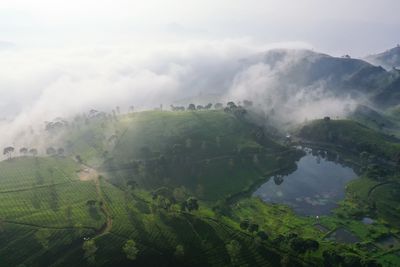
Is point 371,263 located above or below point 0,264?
below

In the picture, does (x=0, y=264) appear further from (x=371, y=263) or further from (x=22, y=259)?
(x=371, y=263)

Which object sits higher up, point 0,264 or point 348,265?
point 0,264

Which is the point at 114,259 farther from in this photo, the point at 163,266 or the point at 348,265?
the point at 348,265

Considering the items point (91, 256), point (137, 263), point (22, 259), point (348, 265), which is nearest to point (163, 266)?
point (137, 263)

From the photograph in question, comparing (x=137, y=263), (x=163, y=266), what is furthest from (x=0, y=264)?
(x=163, y=266)

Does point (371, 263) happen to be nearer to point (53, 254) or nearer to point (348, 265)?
point (348, 265)

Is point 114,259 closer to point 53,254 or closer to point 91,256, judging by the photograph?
point 91,256

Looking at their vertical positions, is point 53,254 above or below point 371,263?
above

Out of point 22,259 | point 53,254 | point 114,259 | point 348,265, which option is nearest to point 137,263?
point 114,259
